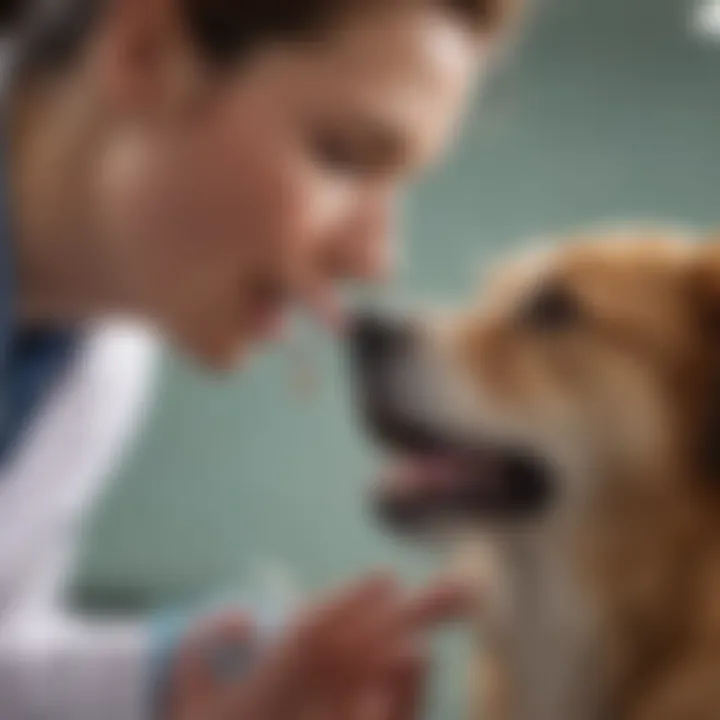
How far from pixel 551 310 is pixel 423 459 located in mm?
119

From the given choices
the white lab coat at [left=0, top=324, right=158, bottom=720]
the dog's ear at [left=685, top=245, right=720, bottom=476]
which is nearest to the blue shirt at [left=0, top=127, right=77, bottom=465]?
the white lab coat at [left=0, top=324, right=158, bottom=720]

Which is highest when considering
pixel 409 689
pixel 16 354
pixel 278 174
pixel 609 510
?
pixel 278 174

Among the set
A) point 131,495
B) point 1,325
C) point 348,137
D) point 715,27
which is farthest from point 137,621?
point 715,27

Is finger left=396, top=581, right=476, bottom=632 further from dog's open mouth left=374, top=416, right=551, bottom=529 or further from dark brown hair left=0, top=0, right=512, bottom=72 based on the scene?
dark brown hair left=0, top=0, right=512, bottom=72

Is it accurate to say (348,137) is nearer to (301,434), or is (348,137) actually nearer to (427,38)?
(427,38)

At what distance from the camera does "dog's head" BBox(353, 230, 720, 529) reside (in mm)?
804

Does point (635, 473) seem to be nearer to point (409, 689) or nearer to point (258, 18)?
point (409, 689)

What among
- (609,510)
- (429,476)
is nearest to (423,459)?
(429,476)

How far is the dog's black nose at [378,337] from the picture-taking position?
0.83 metres

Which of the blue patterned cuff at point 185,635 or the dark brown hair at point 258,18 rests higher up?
the dark brown hair at point 258,18

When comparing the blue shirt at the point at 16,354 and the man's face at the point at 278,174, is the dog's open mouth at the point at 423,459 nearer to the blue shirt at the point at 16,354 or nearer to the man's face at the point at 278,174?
the man's face at the point at 278,174

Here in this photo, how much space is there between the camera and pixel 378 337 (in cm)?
85

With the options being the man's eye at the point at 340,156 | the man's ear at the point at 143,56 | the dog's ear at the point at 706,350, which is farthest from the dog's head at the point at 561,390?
the man's ear at the point at 143,56

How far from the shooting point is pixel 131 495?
89cm
